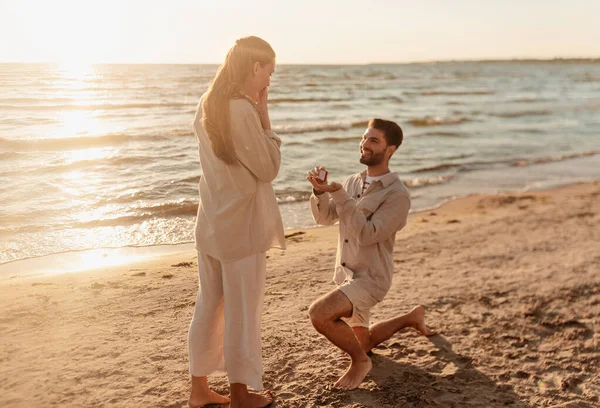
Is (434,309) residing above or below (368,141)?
below

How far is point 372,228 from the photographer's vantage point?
3.72m

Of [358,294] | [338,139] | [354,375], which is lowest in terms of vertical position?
[354,375]

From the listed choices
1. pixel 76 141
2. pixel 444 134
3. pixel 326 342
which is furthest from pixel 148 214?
pixel 444 134

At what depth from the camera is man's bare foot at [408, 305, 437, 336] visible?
4.59m

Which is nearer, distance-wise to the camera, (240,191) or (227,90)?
(227,90)

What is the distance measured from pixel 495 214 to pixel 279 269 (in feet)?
14.6

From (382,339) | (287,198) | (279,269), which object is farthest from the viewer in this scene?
(287,198)

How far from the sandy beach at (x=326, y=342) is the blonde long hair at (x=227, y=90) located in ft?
5.47

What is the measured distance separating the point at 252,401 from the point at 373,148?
1.72 metres

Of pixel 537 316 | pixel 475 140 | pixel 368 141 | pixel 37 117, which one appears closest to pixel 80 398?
pixel 368 141

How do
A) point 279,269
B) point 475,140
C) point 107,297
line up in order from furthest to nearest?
point 475,140 < point 279,269 < point 107,297

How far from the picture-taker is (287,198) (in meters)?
10.4

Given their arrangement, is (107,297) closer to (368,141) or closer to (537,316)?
(368,141)

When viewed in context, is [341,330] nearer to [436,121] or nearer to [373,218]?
[373,218]
